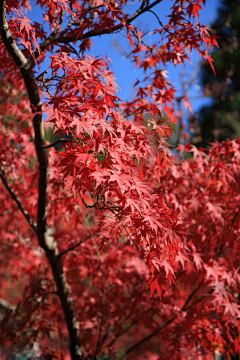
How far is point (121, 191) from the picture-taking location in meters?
1.77

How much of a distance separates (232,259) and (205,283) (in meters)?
0.34

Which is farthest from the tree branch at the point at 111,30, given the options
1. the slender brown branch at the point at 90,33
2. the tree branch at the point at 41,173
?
the tree branch at the point at 41,173

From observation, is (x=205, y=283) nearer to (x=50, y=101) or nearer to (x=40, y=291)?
(x=40, y=291)

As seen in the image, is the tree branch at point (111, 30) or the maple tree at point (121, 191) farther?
the tree branch at point (111, 30)

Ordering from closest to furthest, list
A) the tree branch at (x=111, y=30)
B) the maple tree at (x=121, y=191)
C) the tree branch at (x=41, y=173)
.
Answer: the maple tree at (x=121, y=191), the tree branch at (x=41, y=173), the tree branch at (x=111, y=30)

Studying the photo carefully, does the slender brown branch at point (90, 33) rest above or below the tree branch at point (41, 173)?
above

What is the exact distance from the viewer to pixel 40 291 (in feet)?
10.6

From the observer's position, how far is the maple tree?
75.4 inches

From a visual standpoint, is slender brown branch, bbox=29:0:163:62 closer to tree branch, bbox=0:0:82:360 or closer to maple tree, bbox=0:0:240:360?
maple tree, bbox=0:0:240:360

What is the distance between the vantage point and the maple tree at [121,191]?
1.92 metres

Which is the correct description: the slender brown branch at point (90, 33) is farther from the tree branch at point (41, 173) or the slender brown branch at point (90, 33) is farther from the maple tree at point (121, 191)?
the tree branch at point (41, 173)

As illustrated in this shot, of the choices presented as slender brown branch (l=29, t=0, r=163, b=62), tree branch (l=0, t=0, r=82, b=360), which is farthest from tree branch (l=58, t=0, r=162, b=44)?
tree branch (l=0, t=0, r=82, b=360)

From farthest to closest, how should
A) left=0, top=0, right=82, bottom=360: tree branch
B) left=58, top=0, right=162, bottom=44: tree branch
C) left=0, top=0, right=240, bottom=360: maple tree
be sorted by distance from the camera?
1. left=58, top=0, right=162, bottom=44: tree branch
2. left=0, top=0, right=82, bottom=360: tree branch
3. left=0, top=0, right=240, bottom=360: maple tree

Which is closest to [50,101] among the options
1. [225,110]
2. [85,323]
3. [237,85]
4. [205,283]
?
[205,283]
